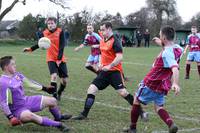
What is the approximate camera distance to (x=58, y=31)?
31.7 feet

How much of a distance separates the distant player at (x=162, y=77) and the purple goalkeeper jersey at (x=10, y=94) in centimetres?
180

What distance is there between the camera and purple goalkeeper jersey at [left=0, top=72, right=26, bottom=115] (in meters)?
6.68

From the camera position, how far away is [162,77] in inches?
256

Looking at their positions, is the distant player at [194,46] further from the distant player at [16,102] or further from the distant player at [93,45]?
the distant player at [16,102]

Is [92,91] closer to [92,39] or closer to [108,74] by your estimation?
[108,74]

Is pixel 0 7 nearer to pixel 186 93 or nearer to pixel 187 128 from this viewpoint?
pixel 186 93

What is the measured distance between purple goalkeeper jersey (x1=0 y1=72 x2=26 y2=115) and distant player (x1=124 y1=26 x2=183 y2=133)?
5.89 feet

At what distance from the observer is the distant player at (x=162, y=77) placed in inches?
244

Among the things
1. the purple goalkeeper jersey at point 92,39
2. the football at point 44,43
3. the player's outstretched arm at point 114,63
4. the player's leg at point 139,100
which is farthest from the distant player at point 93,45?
the player's leg at point 139,100

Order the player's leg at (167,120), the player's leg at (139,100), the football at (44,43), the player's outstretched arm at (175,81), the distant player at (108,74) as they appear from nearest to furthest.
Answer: the player's outstretched arm at (175,81), the player's leg at (167,120), the player's leg at (139,100), the distant player at (108,74), the football at (44,43)

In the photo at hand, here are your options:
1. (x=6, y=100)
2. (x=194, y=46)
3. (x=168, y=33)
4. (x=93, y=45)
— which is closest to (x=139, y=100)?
(x=168, y=33)

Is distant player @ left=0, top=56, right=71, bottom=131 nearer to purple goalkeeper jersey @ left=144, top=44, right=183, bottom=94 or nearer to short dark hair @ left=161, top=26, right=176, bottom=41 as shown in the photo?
purple goalkeeper jersey @ left=144, top=44, right=183, bottom=94

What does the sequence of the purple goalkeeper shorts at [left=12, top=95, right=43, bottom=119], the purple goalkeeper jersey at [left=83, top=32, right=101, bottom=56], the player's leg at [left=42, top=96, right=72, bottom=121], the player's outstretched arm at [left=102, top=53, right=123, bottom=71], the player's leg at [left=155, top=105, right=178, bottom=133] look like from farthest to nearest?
the purple goalkeeper jersey at [left=83, top=32, right=101, bottom=56]
the player's outstretched arm at [left=102, top=53, right=123, bottom=71]
the player's leg at [left=42, top=96, right=72, bottom=121]
the purple goalkeeper shorts at [left=12, top=95, right=43, bottom=119]
the player's leg at [left=155, top=105, right=178, bottom=133]

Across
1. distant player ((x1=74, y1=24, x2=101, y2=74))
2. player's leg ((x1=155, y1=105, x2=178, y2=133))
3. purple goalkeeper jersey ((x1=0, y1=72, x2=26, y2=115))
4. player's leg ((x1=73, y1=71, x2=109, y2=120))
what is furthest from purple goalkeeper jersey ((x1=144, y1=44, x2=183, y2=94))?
distant player ((x1=74, y1=24, x2=101, y2=74))
